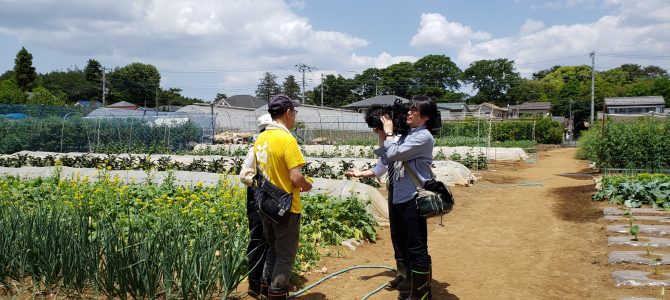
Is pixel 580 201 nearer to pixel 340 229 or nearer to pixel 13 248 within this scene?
pixel 340 229

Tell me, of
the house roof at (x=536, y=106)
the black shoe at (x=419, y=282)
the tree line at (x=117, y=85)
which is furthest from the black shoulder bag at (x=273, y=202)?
the house roof at (x=536, y=106)

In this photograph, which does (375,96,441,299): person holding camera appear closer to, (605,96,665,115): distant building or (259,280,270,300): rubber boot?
(259,280,270,300): rubber boot

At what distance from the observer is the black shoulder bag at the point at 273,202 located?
3.34m

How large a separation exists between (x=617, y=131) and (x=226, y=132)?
1834 centimetres

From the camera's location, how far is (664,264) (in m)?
5.00

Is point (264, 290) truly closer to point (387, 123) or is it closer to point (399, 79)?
point (387, 123)

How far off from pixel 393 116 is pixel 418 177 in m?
0.55

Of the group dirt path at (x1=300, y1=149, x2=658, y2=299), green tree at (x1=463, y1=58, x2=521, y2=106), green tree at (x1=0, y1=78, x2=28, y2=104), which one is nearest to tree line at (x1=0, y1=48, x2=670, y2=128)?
green tree at (x1=463, y1=58, x2=521, y2=106)

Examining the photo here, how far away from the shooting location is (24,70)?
48406mm

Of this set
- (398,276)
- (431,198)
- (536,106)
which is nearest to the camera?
(431,198)

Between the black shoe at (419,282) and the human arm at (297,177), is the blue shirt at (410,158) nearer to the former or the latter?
the black shoe at (419,282)

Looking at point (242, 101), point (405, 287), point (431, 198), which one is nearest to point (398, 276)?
point (405, 287)

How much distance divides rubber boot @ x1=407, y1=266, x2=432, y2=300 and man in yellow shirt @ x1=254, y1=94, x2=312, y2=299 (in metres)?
0.90

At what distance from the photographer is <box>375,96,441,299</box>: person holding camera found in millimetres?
3656
